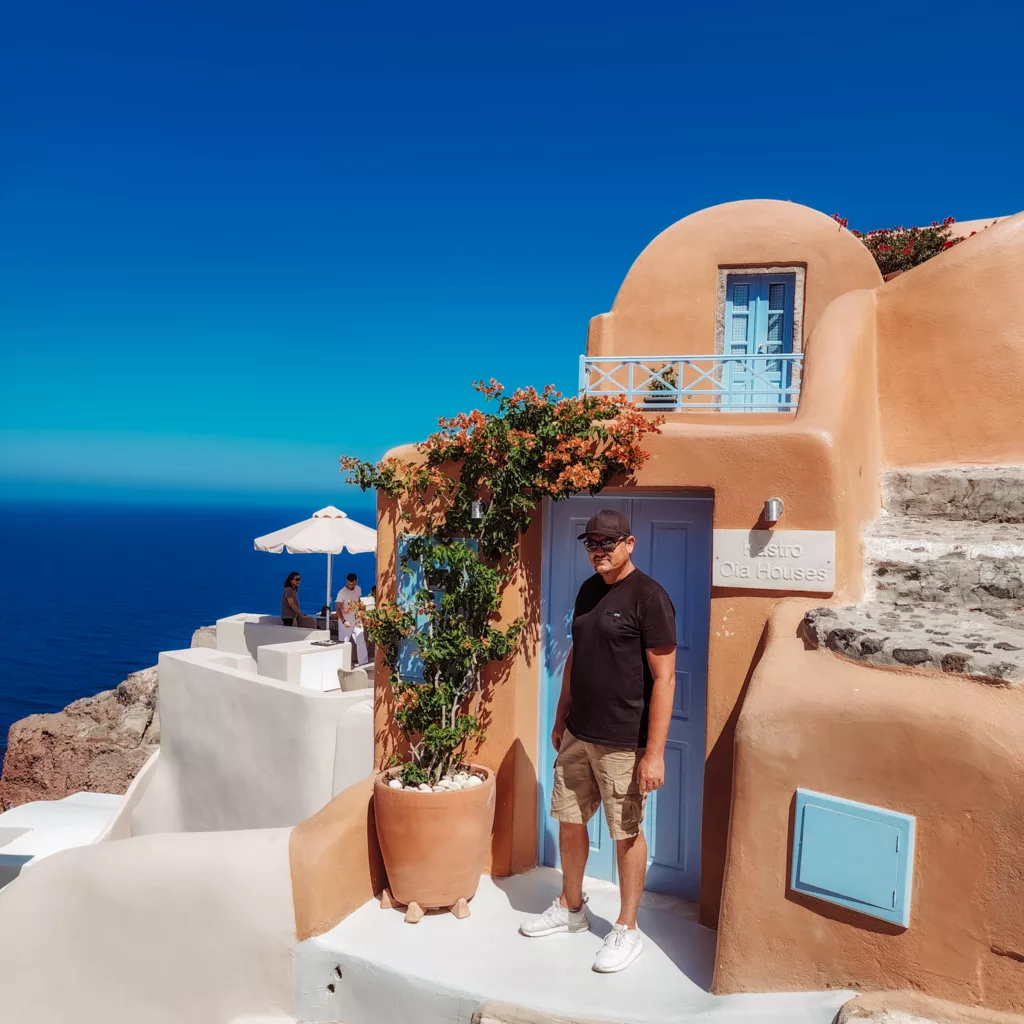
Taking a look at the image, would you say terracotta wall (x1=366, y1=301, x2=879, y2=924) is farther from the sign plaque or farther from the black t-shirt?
the black t-shirt

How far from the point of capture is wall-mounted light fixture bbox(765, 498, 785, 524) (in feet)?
14.4

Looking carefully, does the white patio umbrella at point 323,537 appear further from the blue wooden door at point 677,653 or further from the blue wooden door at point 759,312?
the blue wooden door at point 677,653

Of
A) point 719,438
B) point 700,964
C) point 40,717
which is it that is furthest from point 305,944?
point 40,717

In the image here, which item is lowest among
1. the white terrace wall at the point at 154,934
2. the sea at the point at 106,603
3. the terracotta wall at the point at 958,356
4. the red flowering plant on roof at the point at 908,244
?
the sea at the point at 106,603

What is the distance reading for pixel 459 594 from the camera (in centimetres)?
516

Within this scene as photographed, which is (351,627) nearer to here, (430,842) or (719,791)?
(430,842)

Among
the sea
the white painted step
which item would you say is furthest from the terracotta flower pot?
the sea

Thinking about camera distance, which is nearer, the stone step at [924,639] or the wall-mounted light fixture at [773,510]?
the stone step at [924,639]

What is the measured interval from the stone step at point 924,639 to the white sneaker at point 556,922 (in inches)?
76.4

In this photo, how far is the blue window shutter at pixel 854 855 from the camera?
333 cm

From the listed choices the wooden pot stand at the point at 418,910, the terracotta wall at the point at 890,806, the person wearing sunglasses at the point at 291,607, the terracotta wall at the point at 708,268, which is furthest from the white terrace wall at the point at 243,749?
the terracotta wall at the point at 890,806

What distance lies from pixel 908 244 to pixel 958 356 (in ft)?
25.5

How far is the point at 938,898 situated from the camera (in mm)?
3256

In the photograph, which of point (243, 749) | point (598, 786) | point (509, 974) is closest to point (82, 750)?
point (243, 749)
